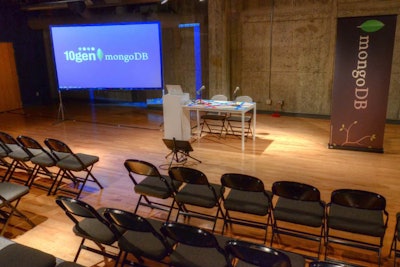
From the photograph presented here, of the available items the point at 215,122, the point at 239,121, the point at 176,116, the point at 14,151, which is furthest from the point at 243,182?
the point at 215,122

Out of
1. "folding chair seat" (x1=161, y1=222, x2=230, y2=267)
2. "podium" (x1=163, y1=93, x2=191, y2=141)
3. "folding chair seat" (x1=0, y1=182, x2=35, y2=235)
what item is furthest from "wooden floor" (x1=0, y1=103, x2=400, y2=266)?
"folding chair seat" (x1=161, y1=222, x2=230, y2=267)

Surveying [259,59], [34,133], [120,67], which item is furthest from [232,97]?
[34,133]

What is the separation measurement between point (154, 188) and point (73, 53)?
20.2ft

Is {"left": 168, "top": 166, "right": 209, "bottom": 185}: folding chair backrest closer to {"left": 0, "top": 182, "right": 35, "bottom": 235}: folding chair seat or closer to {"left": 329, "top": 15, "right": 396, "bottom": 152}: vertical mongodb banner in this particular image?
{"left": 0, "top": 182, "right": 35, "bottom": 235}: folding chair seat

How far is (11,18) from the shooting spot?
36.2ft

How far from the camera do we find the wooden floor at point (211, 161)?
3.90 meters

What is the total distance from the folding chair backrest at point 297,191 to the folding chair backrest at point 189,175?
28.0 inches

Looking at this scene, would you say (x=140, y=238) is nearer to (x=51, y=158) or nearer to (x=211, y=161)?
(x=51, y=158)

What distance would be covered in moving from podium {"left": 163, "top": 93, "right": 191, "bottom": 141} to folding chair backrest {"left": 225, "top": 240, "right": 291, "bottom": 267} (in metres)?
4.31

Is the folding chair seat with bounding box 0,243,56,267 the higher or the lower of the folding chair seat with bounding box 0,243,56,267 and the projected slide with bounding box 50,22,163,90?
the lower

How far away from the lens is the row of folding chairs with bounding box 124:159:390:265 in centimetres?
304

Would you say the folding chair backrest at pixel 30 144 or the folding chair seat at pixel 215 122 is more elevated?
the folding chair backrest at pixel 30 144

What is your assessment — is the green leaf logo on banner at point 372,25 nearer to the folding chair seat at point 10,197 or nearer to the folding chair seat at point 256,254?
the folding chair seat at point 256,254

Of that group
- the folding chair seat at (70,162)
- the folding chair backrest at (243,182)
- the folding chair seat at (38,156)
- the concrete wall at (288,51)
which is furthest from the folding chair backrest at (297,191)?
the concrete wall at (288,51)
